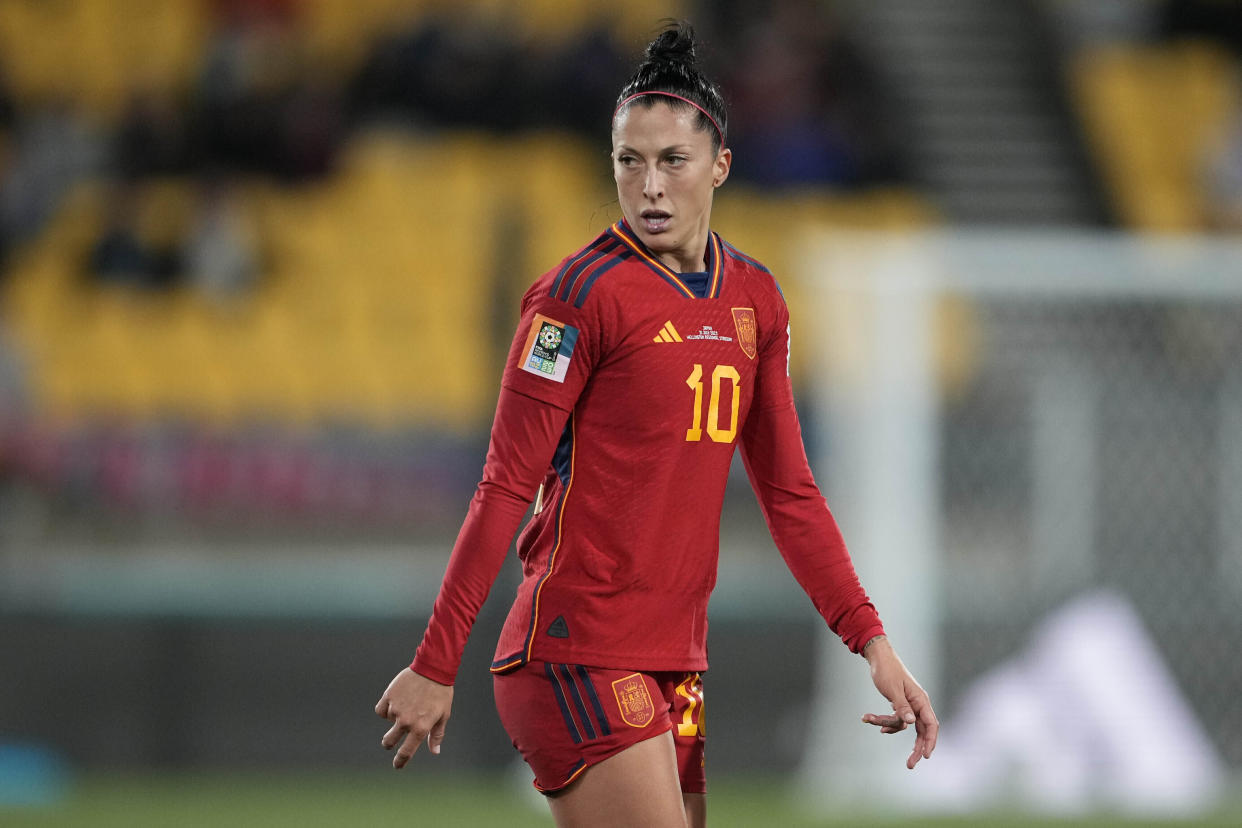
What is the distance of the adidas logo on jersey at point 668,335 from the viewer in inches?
112

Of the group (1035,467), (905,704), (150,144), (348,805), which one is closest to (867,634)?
(905,704)

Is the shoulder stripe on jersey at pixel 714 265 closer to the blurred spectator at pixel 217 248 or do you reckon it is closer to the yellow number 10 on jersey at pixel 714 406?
the yellow number 10 on jersey at pixel 714 406

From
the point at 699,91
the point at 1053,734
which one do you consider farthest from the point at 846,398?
the point at 699,91

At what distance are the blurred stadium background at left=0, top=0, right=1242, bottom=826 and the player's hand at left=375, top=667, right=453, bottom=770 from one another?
12.9 feet

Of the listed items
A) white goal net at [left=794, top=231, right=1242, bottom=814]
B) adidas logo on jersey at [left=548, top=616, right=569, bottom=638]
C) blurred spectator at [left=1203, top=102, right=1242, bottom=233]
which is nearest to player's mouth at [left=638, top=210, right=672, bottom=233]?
adidas logo on jersey at [left=548, top=616, right=569, bottom=638]

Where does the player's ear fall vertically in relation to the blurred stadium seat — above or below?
above

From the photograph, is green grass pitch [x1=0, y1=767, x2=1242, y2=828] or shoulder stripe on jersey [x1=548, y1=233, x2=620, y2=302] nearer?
shoulder stripe on jersey [x1=548, y1=233, x2=620, y2=302]

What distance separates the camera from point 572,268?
2824 millimetres

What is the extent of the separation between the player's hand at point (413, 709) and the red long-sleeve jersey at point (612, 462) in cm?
3

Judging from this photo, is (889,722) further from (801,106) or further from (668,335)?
(801,106)

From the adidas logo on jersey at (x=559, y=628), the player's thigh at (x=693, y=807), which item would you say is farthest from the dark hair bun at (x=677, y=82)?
the player's thigh at (x=693, y=807)

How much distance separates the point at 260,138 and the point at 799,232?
3182 mm

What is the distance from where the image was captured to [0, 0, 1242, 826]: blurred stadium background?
23.9 feet

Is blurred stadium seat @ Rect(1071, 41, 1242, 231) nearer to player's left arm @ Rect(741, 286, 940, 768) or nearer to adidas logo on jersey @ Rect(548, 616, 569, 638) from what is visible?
player's left arm @ Rect(741, 286, 940, 768)
